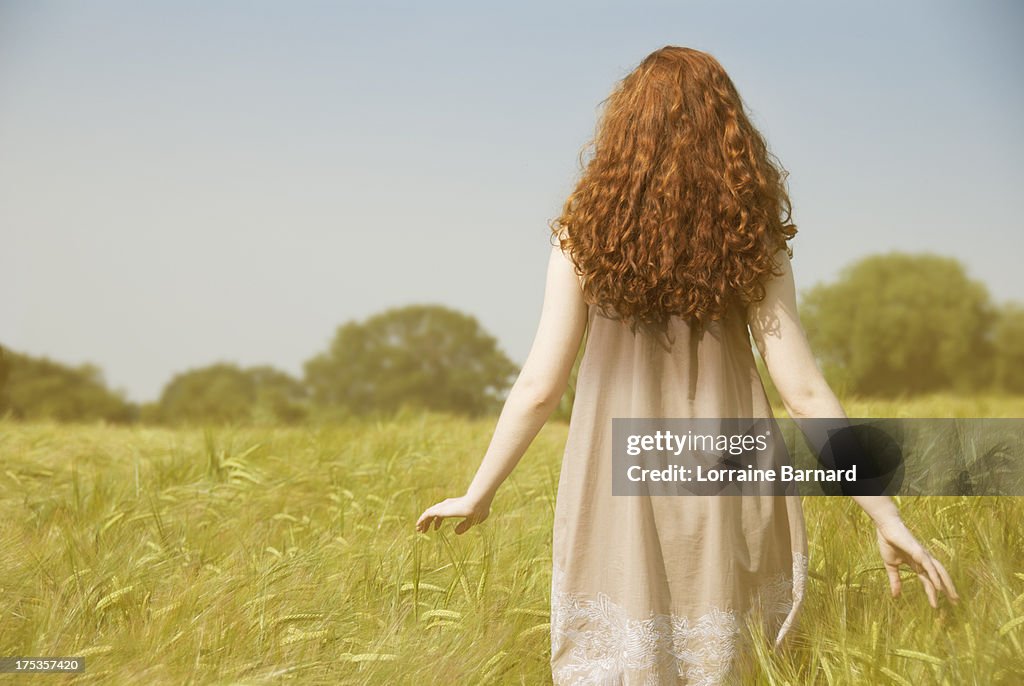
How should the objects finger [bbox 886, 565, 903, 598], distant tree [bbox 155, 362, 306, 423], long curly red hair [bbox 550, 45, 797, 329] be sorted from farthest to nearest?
1. distant tree [bbox 155, 362, 306, 423]
2. finger [bbox 886, 565, 903, 598]
3. long curly red hair [bbox 550, 45, 797, 329]

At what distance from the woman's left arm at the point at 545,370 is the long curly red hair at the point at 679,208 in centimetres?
4

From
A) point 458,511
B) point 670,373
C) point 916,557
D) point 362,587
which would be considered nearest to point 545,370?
point 670,373

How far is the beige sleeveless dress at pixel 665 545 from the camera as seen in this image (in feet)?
5.90

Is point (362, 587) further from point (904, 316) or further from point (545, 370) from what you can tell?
point (904, 316)

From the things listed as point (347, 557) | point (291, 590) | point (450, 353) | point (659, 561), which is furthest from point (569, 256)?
point (450, 353)

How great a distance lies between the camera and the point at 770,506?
182cm

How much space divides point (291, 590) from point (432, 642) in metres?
0.51

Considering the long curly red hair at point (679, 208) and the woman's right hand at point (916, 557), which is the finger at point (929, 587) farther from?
the long curly red hair at point (679, 208)

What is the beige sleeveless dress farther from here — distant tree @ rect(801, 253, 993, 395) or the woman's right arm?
distant tree @ rect(801, 253, 993, 395)

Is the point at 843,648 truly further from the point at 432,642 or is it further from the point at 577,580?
the point at 432,642

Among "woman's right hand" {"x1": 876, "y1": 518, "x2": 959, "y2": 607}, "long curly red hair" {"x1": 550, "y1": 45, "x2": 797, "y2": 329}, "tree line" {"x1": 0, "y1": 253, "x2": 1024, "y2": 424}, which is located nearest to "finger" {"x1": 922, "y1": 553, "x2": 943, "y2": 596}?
"woman's right hand" {"x1": 876, "y1": 518, "x2": 959, "y2": 607}

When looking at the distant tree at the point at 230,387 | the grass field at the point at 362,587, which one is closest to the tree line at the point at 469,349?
the distant tree at the point at 230,387

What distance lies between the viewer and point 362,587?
2494 millimetres

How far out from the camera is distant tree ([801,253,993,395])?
967 cm
